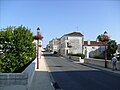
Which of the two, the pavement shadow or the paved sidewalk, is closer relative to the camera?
the paved sidewalk

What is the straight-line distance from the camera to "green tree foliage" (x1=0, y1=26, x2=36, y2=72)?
27.5 metres

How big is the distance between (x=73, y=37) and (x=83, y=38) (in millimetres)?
4200

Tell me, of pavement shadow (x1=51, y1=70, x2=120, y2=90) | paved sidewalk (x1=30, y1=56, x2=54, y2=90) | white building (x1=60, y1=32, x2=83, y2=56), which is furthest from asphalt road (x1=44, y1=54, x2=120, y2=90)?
white building (x1=60, y1=32, x2=83, y2=56)

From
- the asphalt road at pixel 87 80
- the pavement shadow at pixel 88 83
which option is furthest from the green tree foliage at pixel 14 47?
Result: the pavement shadow at pixel 88 83

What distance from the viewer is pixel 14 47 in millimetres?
28734

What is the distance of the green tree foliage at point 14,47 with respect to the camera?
90.1 ft

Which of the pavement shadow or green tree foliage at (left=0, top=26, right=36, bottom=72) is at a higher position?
green tree foliage at (left=0, top=26, right=36, bottom=72)

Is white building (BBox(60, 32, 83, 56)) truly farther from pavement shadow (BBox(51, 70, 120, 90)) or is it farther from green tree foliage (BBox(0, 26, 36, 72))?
pavement shadow (BBox(51, 70, 120, 90))

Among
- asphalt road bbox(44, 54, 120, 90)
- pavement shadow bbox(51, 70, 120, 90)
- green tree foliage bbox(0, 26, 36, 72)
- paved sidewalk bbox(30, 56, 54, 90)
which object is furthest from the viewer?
green tree foliage bbox(0, 26, 36, 72)

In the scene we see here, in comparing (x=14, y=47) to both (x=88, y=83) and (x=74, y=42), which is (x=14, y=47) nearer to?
(x=88, y=83)

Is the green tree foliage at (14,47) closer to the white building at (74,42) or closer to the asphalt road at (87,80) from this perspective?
the asphalt road at (87,80)

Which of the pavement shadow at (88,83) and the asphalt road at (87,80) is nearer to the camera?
the pavement shadow at (88,83)

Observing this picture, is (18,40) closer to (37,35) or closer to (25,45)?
(25,45)

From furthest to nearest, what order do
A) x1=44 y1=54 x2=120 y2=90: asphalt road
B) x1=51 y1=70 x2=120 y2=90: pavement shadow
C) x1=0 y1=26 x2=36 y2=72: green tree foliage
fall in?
x1=0 y1=26 x2=36 y2=72: green tree foliage
x1=44 y1=54 x2=120 y2=90: asphalt road
x1=51 y1=70 x2=120 y2=90: pavement shadow
